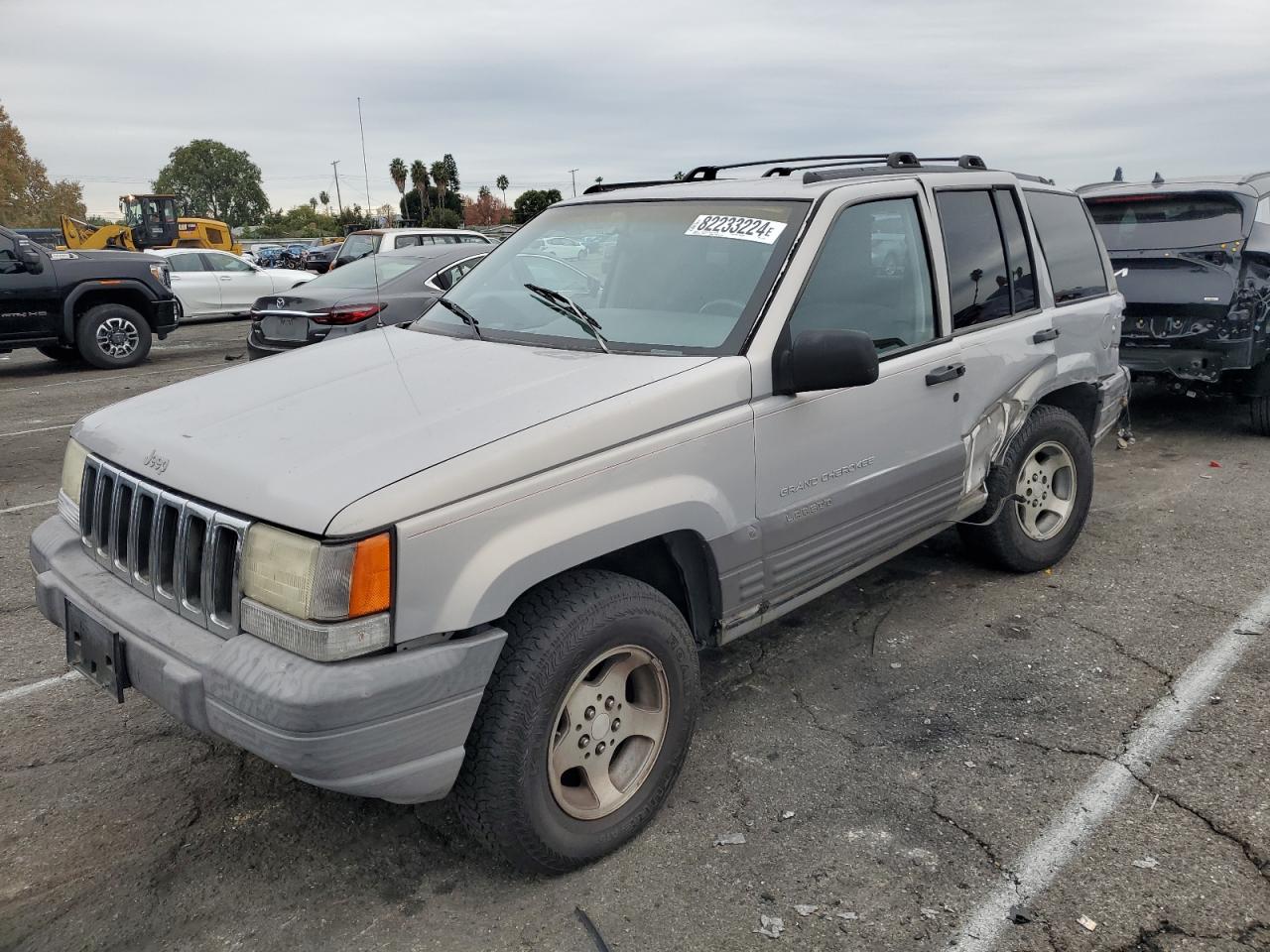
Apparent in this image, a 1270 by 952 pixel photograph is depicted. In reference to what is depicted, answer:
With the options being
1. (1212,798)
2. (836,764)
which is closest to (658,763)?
(836,764)

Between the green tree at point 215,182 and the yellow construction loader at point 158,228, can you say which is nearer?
the yellow construction loader at point 158,228

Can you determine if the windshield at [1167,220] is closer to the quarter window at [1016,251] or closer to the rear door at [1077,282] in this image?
the rear door at [1077,282]

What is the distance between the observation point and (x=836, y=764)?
3.25 metres

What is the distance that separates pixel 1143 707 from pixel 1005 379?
1.39m

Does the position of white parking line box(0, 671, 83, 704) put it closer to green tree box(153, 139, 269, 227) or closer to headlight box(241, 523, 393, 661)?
headlight box(241, 523, 393, 661)

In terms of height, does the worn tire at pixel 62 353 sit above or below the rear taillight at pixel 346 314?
below

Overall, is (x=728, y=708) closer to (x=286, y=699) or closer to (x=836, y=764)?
(x=836, y=764)

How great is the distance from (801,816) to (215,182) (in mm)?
142053

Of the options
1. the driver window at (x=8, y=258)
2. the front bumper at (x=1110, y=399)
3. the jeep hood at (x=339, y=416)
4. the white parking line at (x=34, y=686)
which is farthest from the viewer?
the driver window at (x=8, y=258)

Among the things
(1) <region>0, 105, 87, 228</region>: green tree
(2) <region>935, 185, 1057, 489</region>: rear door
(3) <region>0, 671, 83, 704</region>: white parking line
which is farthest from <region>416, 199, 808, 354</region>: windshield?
(1) <region>0, 105, 87, 228</region>: green tree

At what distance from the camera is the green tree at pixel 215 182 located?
127938mm

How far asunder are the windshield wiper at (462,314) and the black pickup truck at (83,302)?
33.6 ft

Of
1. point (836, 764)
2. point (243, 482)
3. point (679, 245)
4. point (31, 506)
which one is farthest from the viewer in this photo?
point (31, 506)

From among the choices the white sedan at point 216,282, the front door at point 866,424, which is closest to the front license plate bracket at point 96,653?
the front door at point 866,424
